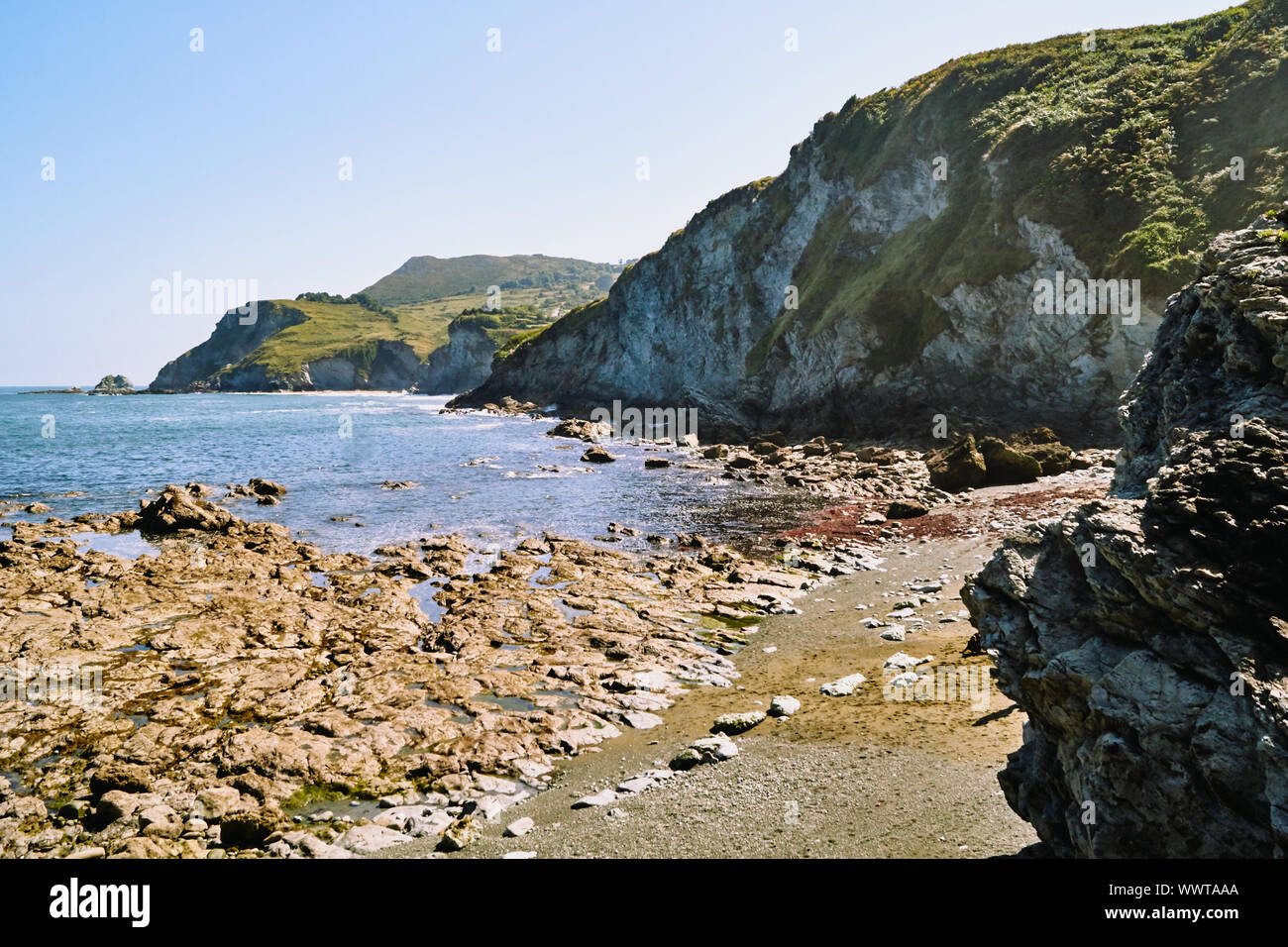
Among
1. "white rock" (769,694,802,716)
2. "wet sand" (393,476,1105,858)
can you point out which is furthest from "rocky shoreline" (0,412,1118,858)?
"white rock" (769,694,802,716)

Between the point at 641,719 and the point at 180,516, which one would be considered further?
the point at 180,516

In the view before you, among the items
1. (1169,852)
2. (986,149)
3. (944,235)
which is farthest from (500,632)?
(986,149)

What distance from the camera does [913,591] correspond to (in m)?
21.3

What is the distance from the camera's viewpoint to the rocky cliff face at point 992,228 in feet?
152

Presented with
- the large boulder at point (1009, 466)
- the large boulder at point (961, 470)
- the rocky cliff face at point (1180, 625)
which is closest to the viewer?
the rocky cliff face at point (1180, 625)

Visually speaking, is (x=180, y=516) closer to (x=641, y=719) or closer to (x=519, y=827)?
→ (x=641, y=719)

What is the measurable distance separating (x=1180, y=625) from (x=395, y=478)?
163 feet

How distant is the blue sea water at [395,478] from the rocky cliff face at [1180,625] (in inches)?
926

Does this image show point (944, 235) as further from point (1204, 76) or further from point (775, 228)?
point (775, 228)

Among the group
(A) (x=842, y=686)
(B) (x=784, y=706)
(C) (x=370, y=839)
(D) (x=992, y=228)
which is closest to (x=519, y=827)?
(C) (x=370, y=839)

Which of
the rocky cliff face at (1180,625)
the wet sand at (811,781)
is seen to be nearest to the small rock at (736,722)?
the wet sand at (811,781)

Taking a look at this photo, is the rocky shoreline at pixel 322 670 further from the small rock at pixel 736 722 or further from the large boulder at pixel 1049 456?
the large boulder at pixel 1049 456

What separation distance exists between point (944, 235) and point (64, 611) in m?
63.5

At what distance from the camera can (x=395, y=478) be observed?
51219 millimetres
